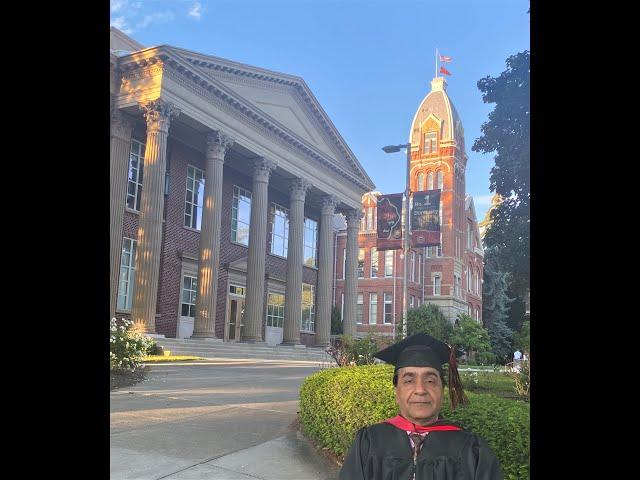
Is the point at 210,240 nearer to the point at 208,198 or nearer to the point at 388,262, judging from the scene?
the point at 208,198

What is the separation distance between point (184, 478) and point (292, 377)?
7.68 metres

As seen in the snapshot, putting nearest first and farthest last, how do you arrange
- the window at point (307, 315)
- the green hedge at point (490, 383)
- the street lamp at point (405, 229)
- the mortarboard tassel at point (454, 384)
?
the mortarboard tassel at point (454, 384) < the street lamp at point (405, 229) < the green hedge at point (490, 383) < the window at point (307, 315)

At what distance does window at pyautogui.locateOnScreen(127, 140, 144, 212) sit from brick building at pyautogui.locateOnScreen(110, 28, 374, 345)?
4 cm

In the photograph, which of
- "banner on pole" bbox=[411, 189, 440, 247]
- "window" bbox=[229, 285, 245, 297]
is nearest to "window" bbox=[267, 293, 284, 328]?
"window" bbox=[229, 285, 245, 297]

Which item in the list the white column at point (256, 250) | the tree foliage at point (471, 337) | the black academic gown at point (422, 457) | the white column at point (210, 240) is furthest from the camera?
the white column at point (256, 250)

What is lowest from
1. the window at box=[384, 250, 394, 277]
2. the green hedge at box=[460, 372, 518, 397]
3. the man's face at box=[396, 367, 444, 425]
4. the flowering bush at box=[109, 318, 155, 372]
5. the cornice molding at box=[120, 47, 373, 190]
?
the flowering bush at box=[109, 318, 155, 372]

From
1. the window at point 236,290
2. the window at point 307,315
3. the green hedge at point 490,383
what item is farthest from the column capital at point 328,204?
the green hedge at point 490,383

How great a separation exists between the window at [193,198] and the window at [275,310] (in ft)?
22.3

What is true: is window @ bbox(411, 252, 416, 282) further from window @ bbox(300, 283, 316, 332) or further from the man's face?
window @ bbox(300, 283, 316, 332)

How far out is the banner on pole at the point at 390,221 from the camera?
5.06 meters

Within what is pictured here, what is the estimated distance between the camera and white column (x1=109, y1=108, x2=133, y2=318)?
19600 mm

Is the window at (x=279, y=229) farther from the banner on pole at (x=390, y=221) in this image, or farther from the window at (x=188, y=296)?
the banner on pole at (x=390, y=221)
